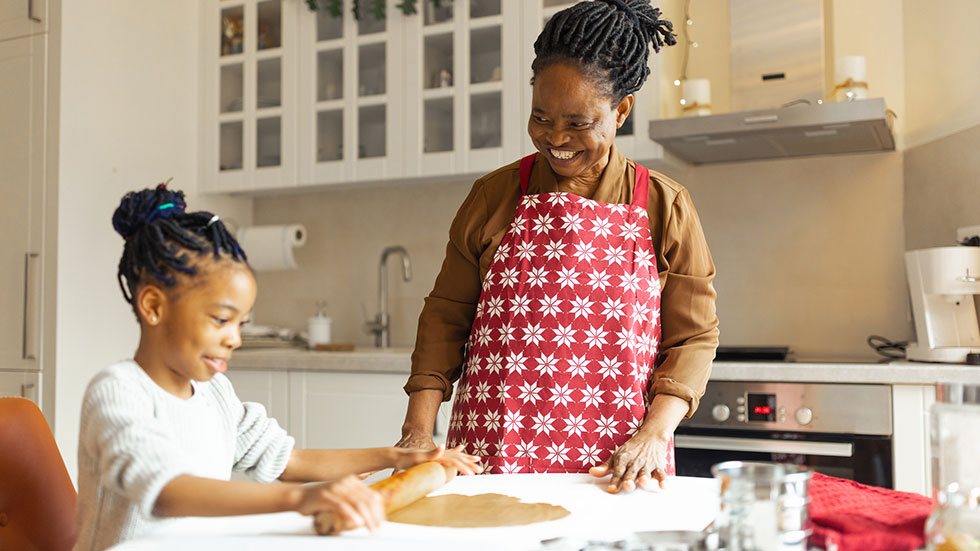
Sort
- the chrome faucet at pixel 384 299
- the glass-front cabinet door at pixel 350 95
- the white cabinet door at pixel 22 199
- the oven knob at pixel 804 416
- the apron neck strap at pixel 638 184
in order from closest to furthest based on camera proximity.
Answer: the apron neck strap at pixel 638 184 → the oven knob at pixel 804 416 → the white cabinet door at pixel 22 199 → the glass-front cabinet door at pixel 350 95 → the chrome faucet at pixel 384 299

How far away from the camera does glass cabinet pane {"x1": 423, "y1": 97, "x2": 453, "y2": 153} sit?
2959mm

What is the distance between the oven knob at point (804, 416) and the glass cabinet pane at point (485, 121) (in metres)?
1.26

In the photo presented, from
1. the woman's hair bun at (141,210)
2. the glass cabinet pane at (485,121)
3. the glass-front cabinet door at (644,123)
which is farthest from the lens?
the glass cabinet pane at (485,121)

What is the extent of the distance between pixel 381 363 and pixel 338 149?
87 centimetres

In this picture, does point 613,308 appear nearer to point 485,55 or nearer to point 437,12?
point 485,55

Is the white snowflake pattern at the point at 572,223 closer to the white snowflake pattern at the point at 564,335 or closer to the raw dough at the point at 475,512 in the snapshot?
the white snowflake pattern at the point at 564,335

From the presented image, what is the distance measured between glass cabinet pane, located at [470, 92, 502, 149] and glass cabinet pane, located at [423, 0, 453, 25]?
1.00 ft

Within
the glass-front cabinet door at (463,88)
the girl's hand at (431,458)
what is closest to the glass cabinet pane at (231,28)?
the glass-front cabinet door at (463,88)

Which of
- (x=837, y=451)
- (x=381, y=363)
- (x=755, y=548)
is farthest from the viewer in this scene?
(x=381, y=363)

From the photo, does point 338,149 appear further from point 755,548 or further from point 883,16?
point 755,548

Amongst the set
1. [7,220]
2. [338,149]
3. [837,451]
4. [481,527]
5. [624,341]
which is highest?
[338,149]

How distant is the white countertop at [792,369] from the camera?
84.0 inches

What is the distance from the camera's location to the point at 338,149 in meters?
3.14

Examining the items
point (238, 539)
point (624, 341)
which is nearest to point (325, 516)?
point (238, 539)
